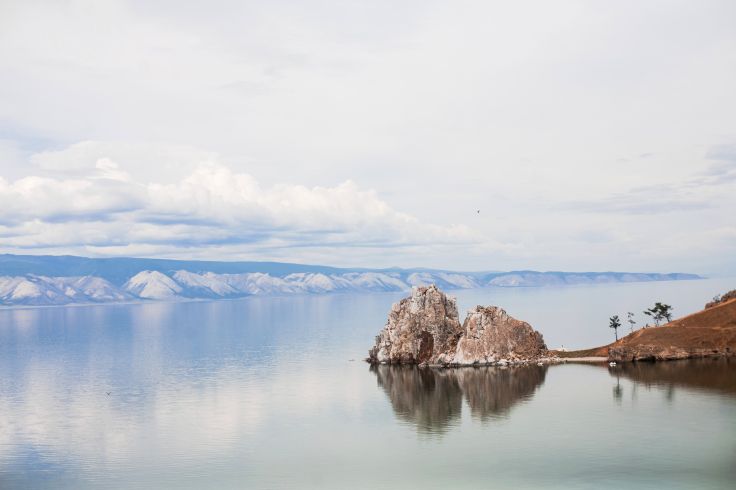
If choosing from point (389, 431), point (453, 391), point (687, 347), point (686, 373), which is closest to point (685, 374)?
point (686, 373)

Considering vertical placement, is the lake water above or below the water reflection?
below

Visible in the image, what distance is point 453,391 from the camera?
166m

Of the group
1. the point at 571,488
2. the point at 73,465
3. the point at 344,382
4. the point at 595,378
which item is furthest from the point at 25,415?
the point at 595,378

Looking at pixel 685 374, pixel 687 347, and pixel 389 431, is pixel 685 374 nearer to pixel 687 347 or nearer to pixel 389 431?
pixel 687 347

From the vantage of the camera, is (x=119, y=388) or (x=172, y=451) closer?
(x=172, y=451)

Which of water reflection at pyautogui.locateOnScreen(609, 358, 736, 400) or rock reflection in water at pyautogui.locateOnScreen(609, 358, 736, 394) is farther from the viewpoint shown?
rock reflection in water at pyautogui.locateOnScreen(609, 358, 736, 394)

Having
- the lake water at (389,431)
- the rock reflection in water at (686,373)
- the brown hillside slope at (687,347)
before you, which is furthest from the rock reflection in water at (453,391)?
the brown hillside slope at (687,347)

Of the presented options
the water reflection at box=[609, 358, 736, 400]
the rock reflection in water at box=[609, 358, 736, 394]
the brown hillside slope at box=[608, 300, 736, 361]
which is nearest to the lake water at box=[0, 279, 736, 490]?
the water reflection at box=[609, 358, 736, 400]

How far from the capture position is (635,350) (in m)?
198

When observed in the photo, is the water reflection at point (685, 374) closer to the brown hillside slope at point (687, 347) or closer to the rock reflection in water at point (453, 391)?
the brown hillside slope at point (687, 347)

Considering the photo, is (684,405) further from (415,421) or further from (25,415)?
(25,415)

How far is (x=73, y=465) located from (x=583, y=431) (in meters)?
86.1

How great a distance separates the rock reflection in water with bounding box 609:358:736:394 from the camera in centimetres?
15488

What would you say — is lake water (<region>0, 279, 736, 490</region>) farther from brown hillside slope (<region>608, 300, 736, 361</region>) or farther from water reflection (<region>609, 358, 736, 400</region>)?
brown hillside slope (<region>608, 300, 736, 361</region>)
